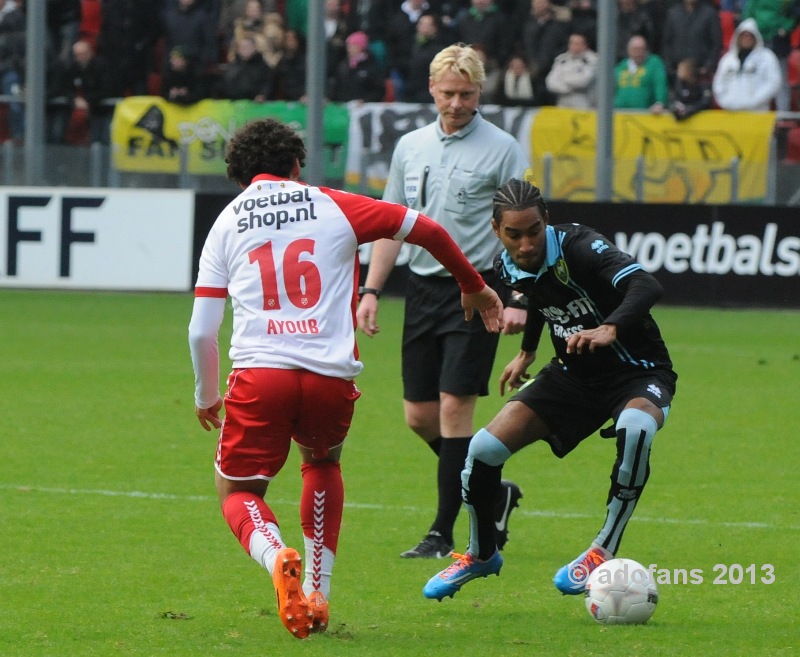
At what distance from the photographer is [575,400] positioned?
600 centimetres

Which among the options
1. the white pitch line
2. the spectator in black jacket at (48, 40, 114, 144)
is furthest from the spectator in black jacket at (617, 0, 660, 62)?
the white pitch line

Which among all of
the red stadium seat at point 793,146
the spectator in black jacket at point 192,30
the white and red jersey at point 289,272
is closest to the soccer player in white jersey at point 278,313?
the white and red jersey at point 289,272

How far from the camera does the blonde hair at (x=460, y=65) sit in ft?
22.3

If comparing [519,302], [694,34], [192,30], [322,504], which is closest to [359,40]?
[192,30]

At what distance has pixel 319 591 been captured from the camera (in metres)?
5.38

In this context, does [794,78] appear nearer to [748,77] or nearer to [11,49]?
[748,77]

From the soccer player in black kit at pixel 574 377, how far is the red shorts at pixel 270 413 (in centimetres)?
85

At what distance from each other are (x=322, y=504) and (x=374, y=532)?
186 centimetres

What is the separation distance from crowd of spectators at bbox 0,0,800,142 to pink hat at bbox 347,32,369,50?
0.02m

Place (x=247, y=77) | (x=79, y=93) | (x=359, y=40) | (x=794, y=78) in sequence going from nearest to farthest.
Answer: (x=794, y=78)
(x=247, y=77)
(x=359, y=40)
(x=79, y=93)

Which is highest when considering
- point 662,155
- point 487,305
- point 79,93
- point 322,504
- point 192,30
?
point 192,30

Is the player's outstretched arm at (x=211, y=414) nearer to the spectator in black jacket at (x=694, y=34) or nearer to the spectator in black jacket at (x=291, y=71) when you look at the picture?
the spectator in black jacket at (x=694, y=34)

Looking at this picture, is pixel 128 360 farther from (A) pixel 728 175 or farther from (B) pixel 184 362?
(A) pixel 728 175

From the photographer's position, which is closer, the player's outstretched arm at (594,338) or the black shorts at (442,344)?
the player's outstretched arm at (594,338)
